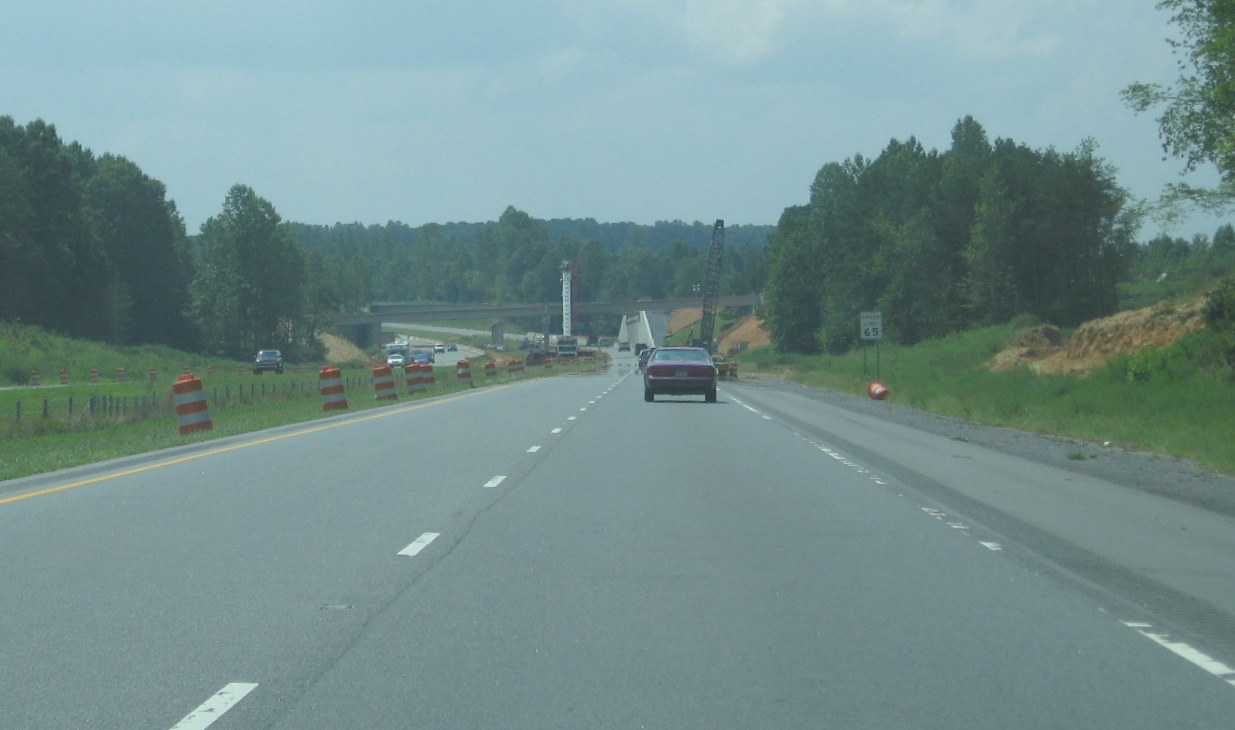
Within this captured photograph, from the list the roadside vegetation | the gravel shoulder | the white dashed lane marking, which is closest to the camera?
the white dashed lane marking

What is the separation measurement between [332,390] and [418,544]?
82.3 ft

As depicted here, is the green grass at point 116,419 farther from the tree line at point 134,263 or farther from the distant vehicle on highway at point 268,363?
the tree line at point 134,263

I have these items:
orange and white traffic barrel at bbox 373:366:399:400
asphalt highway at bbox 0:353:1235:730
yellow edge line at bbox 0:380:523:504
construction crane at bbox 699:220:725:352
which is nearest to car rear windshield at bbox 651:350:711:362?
orange and white traffic barrel at bbox 373:366:399:400

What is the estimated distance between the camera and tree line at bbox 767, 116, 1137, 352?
91.1m

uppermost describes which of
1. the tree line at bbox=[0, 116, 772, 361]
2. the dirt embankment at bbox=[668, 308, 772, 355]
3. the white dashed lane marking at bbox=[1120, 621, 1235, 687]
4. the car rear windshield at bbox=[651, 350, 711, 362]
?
the tree line at bbox=[0, 116, 772, 361]

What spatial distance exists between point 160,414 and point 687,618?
32844 mm

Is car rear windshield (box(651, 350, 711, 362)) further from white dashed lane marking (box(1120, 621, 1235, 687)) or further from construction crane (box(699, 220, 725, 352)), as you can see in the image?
construction crane (box(699, 220, 725, 352))

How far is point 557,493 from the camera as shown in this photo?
1573cm

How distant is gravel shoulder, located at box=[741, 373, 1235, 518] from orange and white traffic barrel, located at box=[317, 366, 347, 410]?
14043 millimetres

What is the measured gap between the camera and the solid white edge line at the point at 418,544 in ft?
37.0

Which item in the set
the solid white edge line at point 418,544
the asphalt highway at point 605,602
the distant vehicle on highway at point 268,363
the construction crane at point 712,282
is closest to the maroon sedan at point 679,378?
the asphalt highway at point 605,602

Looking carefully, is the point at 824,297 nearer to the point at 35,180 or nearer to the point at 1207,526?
the point at 35,180

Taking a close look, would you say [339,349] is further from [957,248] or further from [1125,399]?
[1125,399]

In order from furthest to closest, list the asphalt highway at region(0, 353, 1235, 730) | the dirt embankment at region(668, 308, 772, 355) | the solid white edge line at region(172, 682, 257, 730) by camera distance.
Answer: the dirt embankment at region(668, 308, 772, 355)
the asphalt highway at region(0, 353, 1235, 730)
the solid white edge line at region(172, 682, 257, 730)
